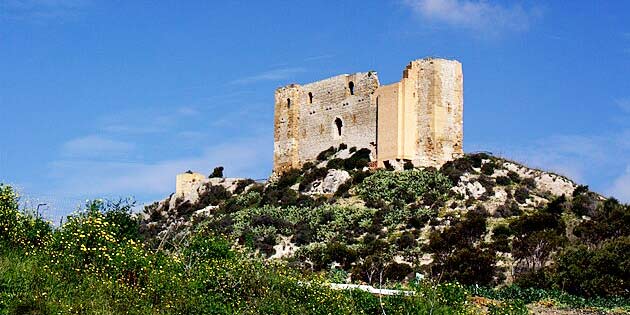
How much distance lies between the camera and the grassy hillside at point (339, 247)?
601 inches

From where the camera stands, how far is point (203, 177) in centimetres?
5294

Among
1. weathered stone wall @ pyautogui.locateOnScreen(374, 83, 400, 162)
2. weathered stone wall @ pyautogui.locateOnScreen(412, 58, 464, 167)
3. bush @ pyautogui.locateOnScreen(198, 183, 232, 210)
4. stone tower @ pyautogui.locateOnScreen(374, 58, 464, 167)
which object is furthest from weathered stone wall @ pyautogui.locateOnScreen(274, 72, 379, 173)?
bush @ pyautogui.locateOnScreen(198, 183, 232, 210)

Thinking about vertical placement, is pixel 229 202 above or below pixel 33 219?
above

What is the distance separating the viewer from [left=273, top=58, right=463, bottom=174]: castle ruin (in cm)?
4262

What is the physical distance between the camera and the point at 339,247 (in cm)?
3456

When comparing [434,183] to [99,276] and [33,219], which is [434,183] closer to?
[33,219]

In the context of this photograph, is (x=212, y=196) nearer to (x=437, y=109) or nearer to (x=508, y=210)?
(x=437, y=109)

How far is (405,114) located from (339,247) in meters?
9.99

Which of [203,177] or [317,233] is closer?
[317,233]

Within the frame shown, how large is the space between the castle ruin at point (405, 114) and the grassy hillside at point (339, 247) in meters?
0.83

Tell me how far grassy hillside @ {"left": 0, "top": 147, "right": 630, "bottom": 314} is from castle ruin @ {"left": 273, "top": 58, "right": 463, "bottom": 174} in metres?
0.83


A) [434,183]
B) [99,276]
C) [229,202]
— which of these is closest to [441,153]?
[434,183]

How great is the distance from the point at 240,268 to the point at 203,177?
122 feet

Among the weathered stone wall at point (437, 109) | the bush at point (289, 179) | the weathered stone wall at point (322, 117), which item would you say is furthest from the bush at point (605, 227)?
the bush at point (289, 179)
